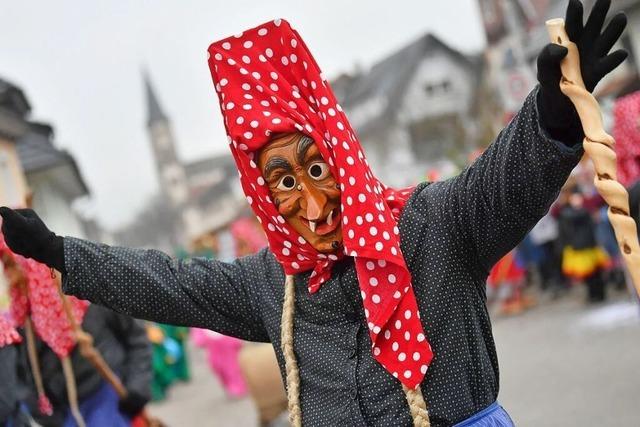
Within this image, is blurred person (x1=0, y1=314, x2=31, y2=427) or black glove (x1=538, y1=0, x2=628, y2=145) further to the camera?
blurred person (x1=0, y1=314, x2=31, y2=427)

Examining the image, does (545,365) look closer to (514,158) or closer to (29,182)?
(514,158)

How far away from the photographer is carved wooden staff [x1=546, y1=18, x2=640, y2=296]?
2.06 meters

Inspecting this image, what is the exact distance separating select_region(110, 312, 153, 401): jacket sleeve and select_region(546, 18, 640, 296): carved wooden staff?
3186mm

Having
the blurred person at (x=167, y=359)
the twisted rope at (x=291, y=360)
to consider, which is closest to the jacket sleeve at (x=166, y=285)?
the twisted rope at (x=291, y=360)

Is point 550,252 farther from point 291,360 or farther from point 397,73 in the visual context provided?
point 397,73

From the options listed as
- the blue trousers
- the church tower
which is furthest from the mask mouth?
the church tower

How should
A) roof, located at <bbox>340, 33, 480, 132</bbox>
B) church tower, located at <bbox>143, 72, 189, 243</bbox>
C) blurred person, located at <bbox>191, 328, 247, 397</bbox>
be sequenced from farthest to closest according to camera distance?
church tower, located at <bbox>143, 72, 189, 243</bbox>
roof, located at <bbox>340, 33, 480, 132</bbox>
blurred person, located at <bbox>191, 328, 247, 397</bbox>

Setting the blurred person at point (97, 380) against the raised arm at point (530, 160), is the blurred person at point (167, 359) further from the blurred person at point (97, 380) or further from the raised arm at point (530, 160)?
the raised arm at point (530, 160)

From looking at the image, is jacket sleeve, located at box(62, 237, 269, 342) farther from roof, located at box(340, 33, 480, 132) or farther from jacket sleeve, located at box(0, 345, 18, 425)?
roof, located at box(340, 33, 480, 132)

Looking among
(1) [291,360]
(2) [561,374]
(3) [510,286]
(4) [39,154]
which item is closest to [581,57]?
(1) [291,360]

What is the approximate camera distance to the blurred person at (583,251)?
11.3 m

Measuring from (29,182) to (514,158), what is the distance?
64.8ft

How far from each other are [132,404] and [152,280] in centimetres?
203

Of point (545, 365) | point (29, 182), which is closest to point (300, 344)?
point (545, 365)
